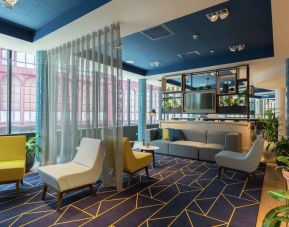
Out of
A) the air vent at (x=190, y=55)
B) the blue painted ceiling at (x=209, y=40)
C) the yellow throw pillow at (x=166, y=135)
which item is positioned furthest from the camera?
the yellow throw pillow at (x=166, y=135)

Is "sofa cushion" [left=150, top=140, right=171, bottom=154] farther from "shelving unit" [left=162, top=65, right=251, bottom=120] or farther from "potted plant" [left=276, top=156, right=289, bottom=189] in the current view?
"potted plant" [left=276, top=156, right=289, bottom=189]

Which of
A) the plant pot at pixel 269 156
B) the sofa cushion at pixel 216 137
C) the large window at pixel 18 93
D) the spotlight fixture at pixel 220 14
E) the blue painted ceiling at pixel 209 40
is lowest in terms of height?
the plant pot at pixel 269 156

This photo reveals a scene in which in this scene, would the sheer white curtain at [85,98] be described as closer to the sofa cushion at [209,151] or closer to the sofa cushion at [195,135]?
the sofa cushion at [209,151]

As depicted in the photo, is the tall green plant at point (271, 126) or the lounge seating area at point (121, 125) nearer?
the lounge seating area at point (121, 125)

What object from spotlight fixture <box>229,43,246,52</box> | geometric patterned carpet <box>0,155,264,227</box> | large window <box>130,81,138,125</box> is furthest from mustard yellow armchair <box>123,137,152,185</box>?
large window <box>130,81,138,125</box>

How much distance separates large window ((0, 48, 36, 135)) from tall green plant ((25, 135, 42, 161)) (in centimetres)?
86

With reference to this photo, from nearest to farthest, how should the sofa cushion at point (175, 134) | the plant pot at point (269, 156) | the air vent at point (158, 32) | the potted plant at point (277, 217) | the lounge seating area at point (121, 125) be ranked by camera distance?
the potted plant at point (277, 217), the lounge seating area at point (121, 125), the air vent at point (158, 32), the plant pot at point (269, 156), the sofa cushion at point (175, 134)

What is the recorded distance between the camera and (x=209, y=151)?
5203 mm

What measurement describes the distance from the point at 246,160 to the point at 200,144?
192 centimetres

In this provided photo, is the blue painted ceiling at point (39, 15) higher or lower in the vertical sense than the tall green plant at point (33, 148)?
higher

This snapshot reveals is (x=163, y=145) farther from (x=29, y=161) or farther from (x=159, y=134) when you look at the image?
(x=29, y=161)

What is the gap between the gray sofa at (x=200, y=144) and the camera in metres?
5.12

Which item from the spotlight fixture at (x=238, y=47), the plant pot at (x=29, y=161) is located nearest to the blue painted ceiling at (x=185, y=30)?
the spotlight fixture at (x=238, y=47)

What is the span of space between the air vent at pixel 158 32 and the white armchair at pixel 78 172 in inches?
106
